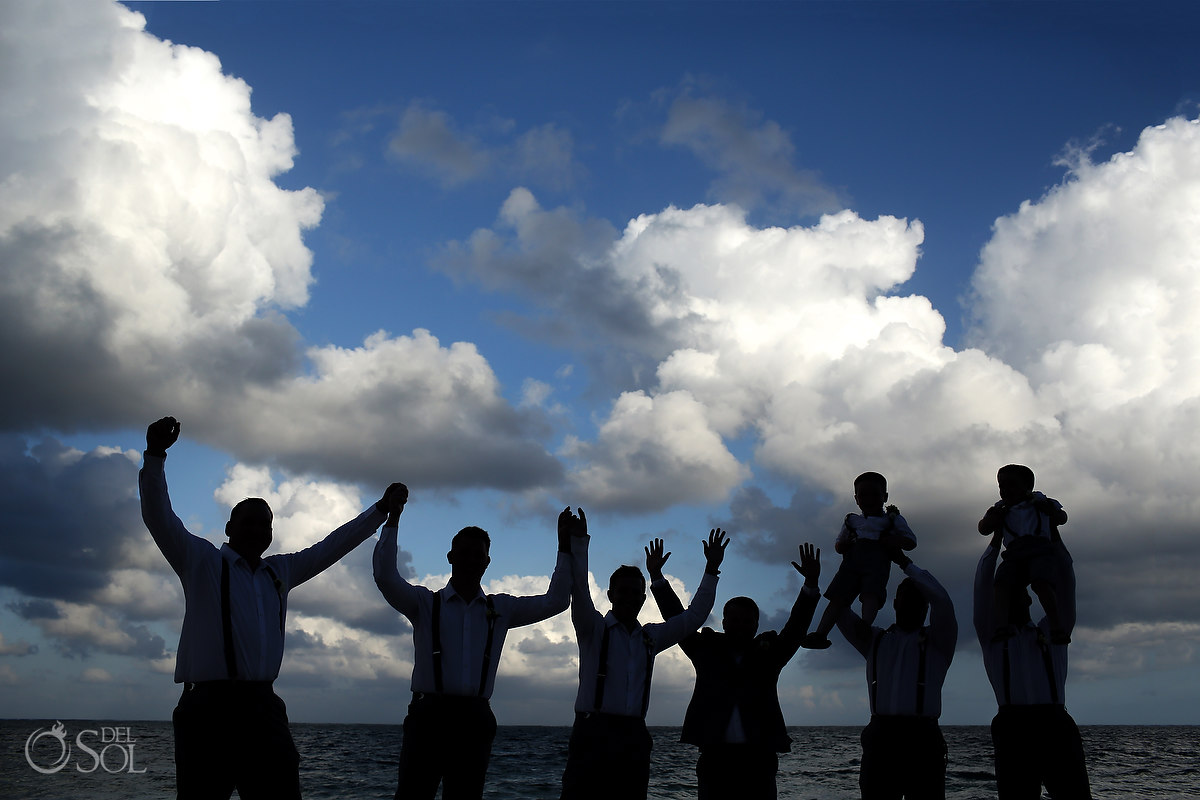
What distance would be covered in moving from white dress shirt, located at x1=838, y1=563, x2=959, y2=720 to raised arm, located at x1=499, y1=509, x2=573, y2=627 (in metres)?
2.40

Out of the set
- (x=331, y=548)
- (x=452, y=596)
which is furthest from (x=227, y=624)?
(x=452, y=596)

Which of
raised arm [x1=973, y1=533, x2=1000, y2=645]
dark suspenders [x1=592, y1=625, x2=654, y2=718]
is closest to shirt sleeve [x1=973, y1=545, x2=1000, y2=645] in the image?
raised arm [x1=973, y1=533, x2=1000, y2=645]

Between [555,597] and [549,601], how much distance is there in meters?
0.06

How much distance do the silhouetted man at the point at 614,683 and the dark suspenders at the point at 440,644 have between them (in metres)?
0.72

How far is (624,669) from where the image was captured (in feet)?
19.4

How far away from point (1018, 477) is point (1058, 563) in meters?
0.79

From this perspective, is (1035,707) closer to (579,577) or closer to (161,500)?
(579,577)

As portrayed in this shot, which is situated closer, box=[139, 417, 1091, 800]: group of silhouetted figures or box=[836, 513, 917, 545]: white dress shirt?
box=[139, 417, 1091, 800]: group of silhouetted figures

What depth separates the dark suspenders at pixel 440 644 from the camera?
543cm

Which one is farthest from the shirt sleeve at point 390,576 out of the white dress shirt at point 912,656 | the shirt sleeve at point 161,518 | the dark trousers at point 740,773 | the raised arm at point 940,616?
the raised arm at point 940,616

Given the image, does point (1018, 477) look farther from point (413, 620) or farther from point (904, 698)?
point (413, 620)

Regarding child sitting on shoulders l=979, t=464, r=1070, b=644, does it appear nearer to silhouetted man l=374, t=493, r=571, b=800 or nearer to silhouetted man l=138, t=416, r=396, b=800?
silhouetted man l=374, t=493, r=571, b=800

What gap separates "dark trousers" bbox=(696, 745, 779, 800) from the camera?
580cm

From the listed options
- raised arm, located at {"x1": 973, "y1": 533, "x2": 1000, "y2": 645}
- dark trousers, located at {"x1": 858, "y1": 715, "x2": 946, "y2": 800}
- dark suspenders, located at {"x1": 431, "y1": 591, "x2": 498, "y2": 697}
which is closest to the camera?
dark suspenders, located at {"x1": 431, "y1": 591, "x2": 498, "y2": 697}
